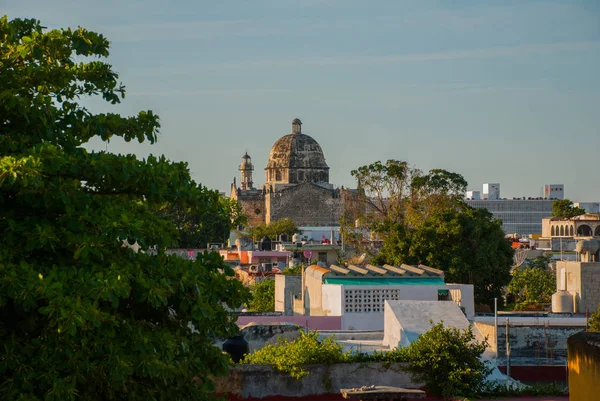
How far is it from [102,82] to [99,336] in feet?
9.22

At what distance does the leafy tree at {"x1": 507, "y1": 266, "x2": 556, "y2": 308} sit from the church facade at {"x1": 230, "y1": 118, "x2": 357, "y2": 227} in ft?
190

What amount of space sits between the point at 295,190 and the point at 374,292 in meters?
79.4

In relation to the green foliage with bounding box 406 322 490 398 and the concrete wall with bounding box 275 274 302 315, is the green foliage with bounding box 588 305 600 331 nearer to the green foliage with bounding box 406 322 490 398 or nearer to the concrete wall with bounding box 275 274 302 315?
the green foliage with bounding box 406 322 490 398

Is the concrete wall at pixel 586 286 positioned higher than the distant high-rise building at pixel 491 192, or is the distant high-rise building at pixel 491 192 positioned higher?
the distant high-rise building at pixel 491 192

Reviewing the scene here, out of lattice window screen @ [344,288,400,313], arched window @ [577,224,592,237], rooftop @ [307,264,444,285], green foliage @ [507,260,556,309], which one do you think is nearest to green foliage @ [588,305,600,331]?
lattice window screen @ [344,288,400,313]

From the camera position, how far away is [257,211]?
10494 centimetres

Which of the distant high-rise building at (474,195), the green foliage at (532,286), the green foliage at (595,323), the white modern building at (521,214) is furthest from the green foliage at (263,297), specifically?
the white modern building at (521,214)

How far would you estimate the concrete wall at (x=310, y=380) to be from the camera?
1435 cm

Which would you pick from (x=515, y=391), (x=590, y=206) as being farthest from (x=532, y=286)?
(x=590, y=206)

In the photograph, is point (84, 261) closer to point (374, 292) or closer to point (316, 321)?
point (316, 321)

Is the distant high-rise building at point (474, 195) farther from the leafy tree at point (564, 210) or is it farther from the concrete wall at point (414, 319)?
the concrete wall at point (414, 319)

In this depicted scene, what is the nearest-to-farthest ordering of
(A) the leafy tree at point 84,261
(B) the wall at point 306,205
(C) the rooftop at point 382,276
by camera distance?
(A) the leafy tree at point 84,261 < (C) the rooftop at point 382,276 < (B) the wall at point 306,205

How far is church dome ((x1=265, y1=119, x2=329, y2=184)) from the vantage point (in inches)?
4277

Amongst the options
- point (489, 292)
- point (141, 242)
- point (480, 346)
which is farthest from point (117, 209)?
point (489, 292)
